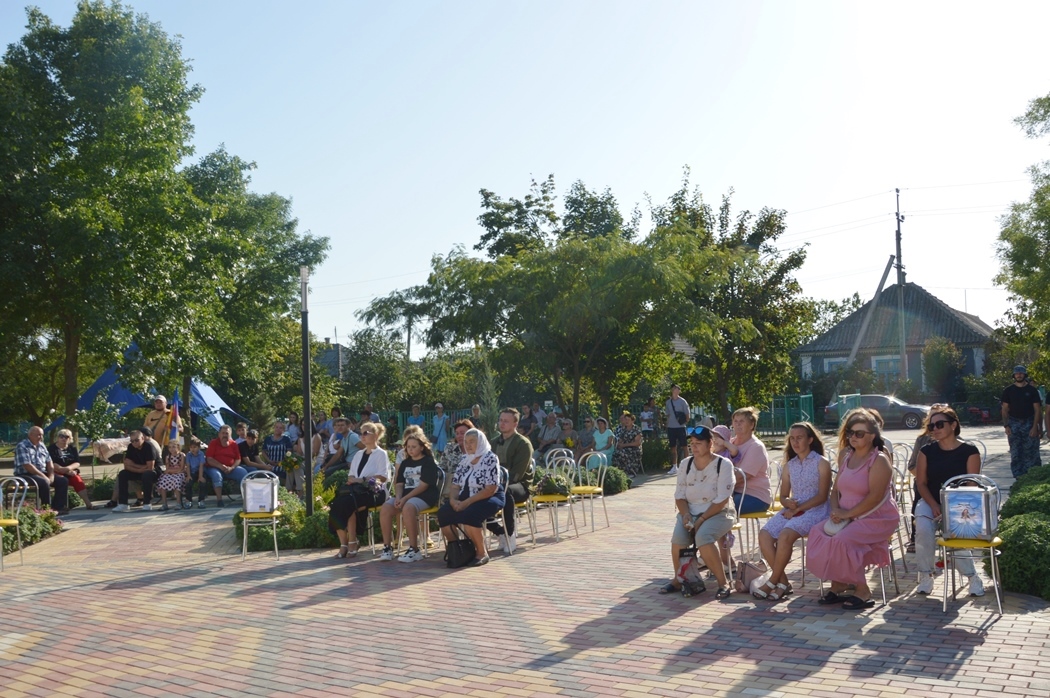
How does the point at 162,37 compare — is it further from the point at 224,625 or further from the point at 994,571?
the point at 994,571

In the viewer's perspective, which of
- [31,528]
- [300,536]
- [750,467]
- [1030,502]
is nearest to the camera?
[1030,502]

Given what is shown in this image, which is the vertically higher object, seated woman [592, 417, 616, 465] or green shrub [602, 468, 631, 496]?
seated woman [592, 417, 616, 465]

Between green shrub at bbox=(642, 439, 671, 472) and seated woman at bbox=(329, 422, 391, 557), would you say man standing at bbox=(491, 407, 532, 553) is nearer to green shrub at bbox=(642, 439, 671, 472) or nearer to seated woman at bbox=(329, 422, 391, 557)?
seated woman at bbox=(329, 422, 391, 557)

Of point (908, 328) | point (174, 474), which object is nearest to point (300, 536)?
point (174, 474)

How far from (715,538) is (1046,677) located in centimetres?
296

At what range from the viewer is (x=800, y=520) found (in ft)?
26.3

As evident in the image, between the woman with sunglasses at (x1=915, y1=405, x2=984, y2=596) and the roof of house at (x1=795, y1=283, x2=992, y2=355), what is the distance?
50.6 m

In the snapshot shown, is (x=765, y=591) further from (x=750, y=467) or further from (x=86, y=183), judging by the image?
(x=86, y=183)

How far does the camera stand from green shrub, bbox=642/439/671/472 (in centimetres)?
2147

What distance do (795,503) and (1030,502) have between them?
2.26 m

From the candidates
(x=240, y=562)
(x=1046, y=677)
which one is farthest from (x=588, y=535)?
(x=1046, y=677)

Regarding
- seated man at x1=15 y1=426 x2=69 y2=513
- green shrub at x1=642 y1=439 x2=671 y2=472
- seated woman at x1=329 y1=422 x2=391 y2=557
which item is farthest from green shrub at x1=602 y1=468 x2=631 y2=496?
seated man at x1=15 y1=426 x2=69 y2=513

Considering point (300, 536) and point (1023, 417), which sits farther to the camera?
point (1023, 417)

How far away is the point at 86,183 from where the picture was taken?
22562mm
